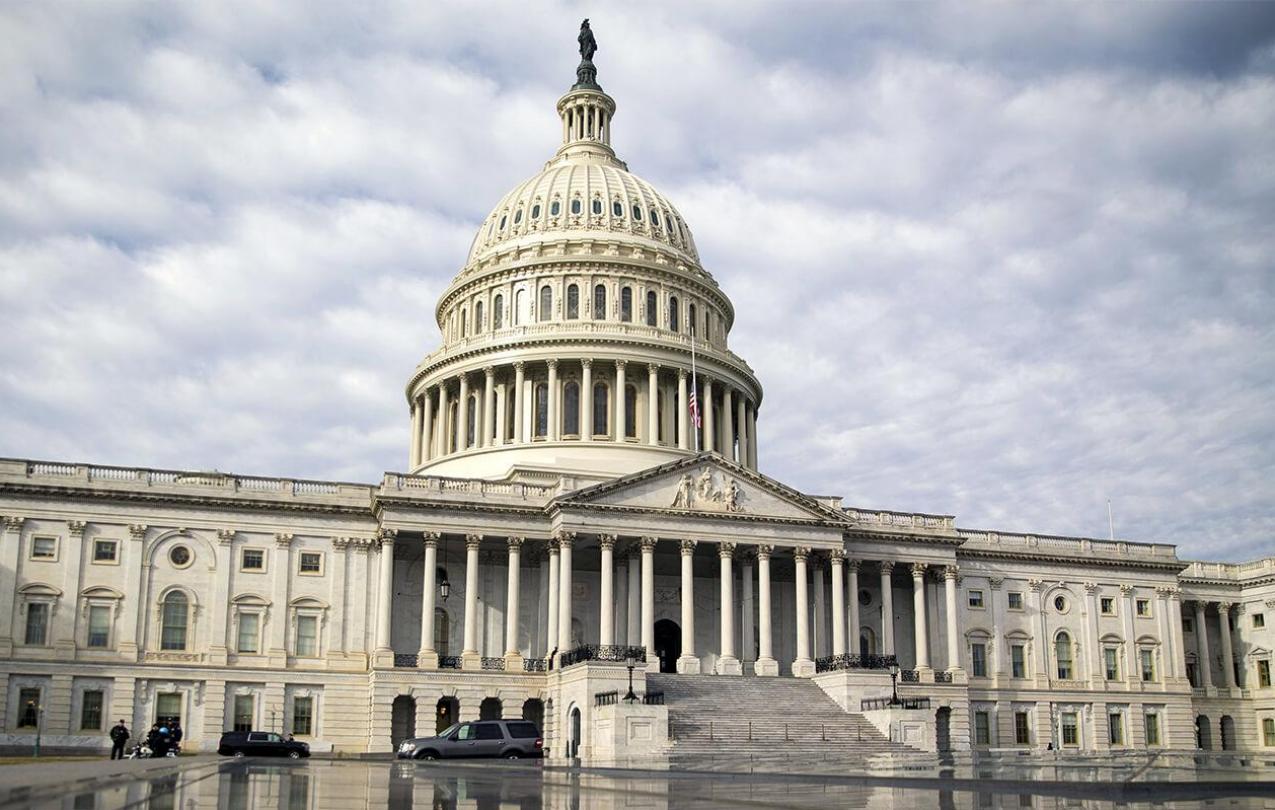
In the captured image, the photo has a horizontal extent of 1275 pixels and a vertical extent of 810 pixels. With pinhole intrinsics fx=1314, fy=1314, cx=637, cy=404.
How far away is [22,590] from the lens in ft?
214

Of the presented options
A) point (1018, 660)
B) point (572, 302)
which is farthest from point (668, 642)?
point (572, 302)

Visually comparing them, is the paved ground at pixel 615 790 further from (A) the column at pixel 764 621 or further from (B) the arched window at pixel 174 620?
(B) the arched window at pixel 174 620

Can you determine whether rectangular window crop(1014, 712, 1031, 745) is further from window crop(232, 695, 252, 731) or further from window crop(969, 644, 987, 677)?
window crop(232, 695, 252, 731)

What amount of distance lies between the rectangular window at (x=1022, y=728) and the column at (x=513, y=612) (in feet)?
104

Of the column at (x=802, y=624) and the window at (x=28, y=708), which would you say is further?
the column at (x=802, y=624)

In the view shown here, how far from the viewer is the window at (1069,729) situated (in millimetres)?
81062

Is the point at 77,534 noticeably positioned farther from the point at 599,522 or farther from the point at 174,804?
the point at 174,804

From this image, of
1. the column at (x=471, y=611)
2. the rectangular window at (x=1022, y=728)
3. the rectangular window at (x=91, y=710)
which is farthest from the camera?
the rectangular window at (x=1022, y=728)

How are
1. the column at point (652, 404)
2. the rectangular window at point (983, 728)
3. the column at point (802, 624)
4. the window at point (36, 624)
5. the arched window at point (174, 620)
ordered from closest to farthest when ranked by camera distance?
the window at point (36, 624) → the arched window at point (174, 620) → the column at point (802, 624) → the rectangular window at point (983, 728) → the column at point (652, 404)

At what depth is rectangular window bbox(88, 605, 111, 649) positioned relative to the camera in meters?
65.9

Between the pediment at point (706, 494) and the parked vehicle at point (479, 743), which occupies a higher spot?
the pediment at point (706, 494)

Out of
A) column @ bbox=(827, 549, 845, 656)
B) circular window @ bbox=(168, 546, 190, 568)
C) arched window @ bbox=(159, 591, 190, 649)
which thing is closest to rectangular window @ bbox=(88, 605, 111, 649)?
arched window @ bbox=(159, 591, 190, 649)

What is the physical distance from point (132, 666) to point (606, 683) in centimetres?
2462

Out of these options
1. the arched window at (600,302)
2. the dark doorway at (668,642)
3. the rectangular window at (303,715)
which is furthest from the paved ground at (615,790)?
the arched window at (600,302)
